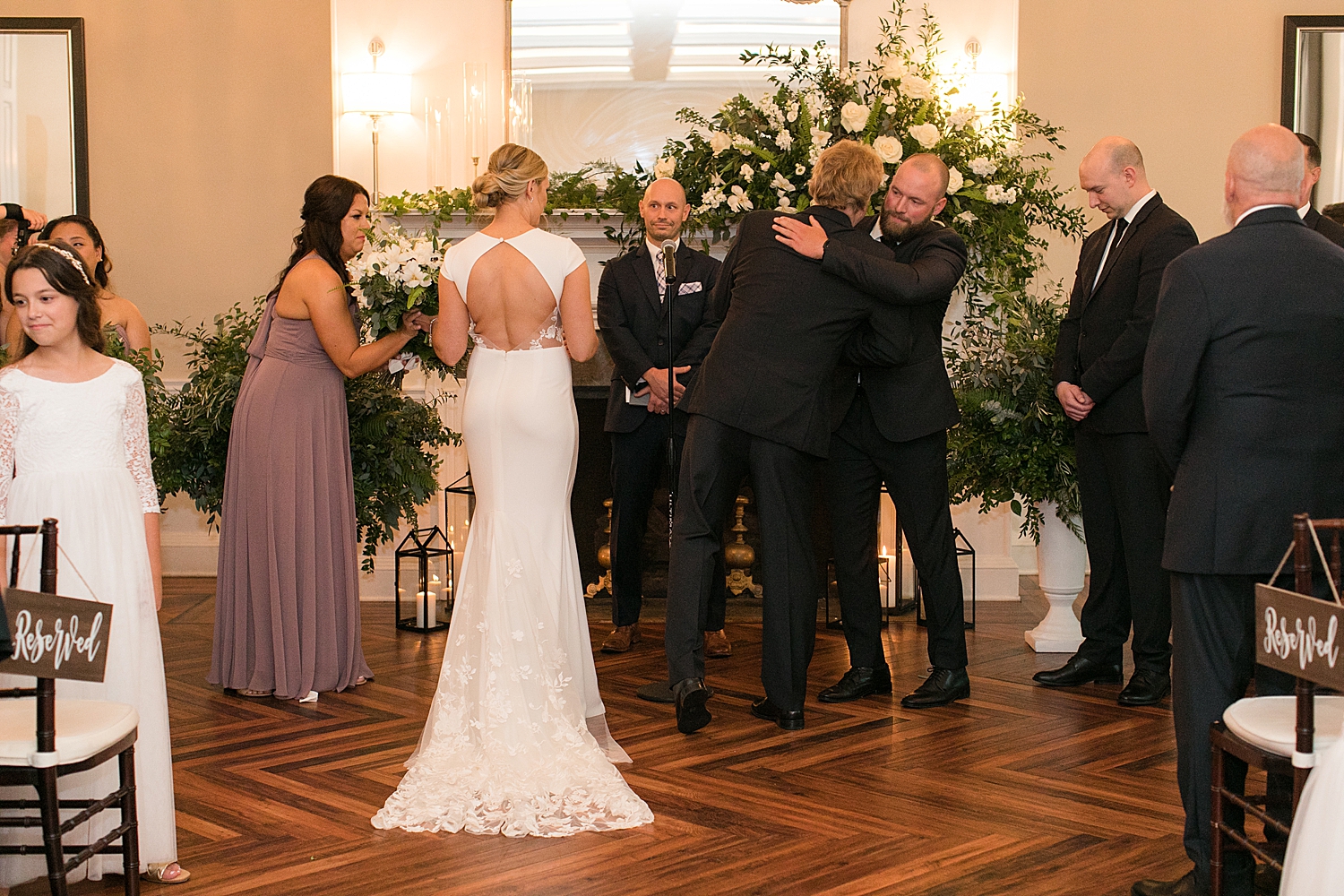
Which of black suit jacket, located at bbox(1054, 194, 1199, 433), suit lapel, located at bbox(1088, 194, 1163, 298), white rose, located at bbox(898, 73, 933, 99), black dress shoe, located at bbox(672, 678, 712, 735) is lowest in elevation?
black dress shoe, located at bbox(672, 678, 712, 735)

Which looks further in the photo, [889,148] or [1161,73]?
[1161,73]

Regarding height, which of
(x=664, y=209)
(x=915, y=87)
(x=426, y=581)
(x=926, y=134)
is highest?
(x=915, y=87)

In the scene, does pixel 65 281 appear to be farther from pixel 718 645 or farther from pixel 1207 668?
pixel 718 645

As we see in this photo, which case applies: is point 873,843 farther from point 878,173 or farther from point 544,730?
point 878,173

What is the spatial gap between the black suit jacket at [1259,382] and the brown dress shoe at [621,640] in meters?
3.12

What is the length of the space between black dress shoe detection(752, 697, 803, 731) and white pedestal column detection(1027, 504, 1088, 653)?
5.35 feet

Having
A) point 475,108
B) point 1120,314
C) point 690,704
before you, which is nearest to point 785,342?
point 690,704

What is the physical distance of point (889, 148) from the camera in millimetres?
5637

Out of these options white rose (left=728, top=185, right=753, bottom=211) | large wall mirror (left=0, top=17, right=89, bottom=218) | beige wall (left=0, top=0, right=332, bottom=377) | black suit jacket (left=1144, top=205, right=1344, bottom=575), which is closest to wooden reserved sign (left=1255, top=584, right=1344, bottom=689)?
black suit jacket (left=1144, top=205, right=1344, bottom=575)

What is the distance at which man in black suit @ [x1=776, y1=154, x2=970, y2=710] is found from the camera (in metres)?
4.46

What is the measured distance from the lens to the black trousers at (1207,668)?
114 inches

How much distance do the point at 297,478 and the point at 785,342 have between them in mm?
1914

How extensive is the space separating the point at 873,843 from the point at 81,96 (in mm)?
6178

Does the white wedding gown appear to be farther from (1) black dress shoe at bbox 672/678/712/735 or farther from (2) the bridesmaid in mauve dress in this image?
(2) the bridesmaid in mauve dress
